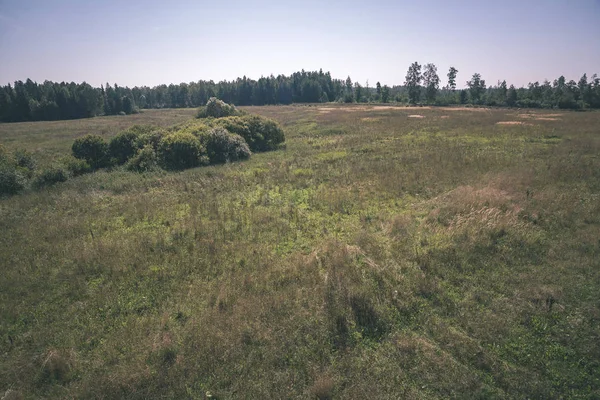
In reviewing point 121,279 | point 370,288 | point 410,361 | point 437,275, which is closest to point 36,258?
point 121,279

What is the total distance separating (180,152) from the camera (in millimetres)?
25000

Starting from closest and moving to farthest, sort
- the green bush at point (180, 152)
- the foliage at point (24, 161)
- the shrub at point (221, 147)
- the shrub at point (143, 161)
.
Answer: the foliage at point (24, 161) < the shrub at point (143, 161) < the green bush at point (180, 152) < the shrub at point (221, 147)

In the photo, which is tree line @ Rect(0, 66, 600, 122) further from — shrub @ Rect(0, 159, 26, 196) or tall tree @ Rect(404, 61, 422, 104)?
shrub @ Rect(0, 159, 26, 196)

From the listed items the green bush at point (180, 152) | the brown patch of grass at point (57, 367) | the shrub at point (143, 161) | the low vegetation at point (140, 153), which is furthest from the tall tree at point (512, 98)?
the brown patch of grass at point (57, 367)

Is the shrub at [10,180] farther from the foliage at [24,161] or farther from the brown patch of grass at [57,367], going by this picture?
the brown patch of grass at [57,367]

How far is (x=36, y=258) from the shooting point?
1073 cm

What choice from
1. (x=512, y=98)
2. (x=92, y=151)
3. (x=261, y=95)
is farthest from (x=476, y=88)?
(x=92, y=151)

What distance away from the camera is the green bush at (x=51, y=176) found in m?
20.7

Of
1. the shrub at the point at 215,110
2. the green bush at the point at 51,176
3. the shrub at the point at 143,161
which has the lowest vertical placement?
the green bush at the point at 51,176

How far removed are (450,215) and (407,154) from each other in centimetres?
1292

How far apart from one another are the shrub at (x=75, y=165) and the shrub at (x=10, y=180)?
331 cm

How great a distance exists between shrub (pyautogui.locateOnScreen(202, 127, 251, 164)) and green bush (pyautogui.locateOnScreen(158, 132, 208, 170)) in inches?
52.0

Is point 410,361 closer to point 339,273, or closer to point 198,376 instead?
point 339,273

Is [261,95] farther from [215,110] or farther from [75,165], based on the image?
[75,165]
